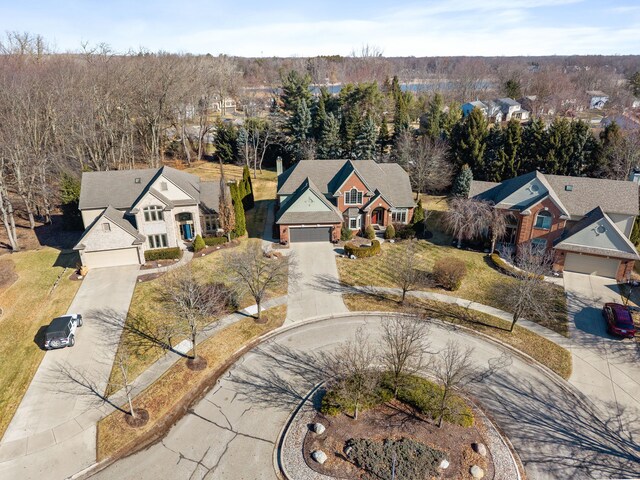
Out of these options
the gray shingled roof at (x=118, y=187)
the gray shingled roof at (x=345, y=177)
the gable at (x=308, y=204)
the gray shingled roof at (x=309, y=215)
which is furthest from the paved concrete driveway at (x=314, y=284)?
the gray shingled roof at (x=118, y=187)

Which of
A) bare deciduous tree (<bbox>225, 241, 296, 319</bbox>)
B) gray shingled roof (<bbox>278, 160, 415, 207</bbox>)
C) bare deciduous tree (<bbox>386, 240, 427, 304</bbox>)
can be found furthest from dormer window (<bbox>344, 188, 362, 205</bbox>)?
bare deciduous tree (<bbox>225, 241, 296, 319</bbox>)

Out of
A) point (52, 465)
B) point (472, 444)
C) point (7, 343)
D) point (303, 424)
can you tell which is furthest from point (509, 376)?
point (7, 343)

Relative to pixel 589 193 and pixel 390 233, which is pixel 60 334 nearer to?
pixel 390 233

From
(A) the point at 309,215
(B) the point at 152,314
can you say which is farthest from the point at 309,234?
(B) the point at 152,314

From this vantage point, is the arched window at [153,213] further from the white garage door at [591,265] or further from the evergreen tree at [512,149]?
the evergreen tree at [512,149]

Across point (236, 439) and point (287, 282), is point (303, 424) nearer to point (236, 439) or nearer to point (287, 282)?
point (236, 439)

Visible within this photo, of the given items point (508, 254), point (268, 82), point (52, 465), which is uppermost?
point (268, 82)

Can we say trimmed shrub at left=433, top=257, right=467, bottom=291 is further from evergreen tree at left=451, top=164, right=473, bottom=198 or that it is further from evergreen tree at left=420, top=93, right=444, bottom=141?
evergreen tree at left=420, top=93, right=444, bottom=141

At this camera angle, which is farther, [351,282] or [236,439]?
[351,282]
